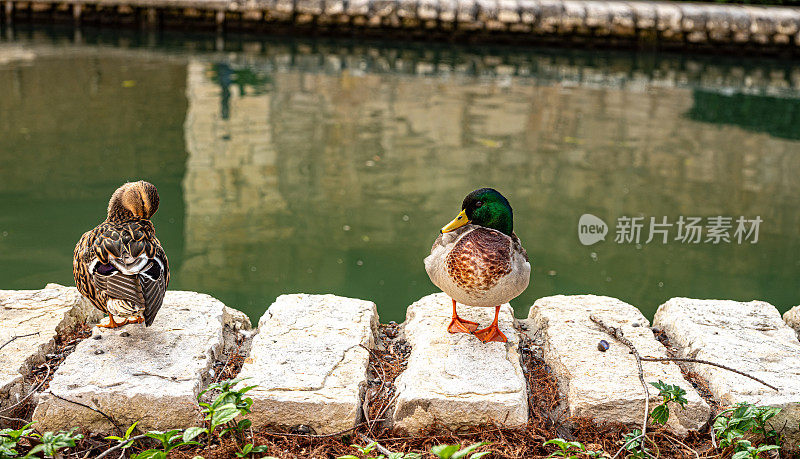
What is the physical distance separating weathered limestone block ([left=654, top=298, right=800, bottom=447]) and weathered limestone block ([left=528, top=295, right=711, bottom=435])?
11 centimetres

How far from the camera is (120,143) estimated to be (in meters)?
6.09

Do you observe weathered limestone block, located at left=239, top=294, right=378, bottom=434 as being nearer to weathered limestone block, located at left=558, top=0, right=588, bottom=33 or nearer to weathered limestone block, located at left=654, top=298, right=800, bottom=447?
weathered limestone block, located at left=654, top=298, right=800, bottom=447

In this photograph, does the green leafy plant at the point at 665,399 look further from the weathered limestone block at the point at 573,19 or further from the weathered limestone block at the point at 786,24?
the weathered limestone block at the point at 786,24

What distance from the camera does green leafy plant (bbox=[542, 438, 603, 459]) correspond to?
190cm

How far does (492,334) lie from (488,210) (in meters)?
0.42

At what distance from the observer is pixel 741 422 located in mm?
2061

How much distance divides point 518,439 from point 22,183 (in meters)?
4.23

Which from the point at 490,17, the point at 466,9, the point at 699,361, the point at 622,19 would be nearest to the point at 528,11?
the point at 490,17

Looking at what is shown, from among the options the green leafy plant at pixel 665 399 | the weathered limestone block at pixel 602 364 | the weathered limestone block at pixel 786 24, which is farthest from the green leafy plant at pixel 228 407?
the weathered limestone block at pixel 786 24

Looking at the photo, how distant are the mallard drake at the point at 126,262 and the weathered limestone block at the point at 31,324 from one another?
261 mm

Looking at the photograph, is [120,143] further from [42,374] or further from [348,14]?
[348,14]

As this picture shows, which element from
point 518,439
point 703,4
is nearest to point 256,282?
point 518,439

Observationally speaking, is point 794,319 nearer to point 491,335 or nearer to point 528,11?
point 491,335

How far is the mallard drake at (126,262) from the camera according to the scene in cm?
227
